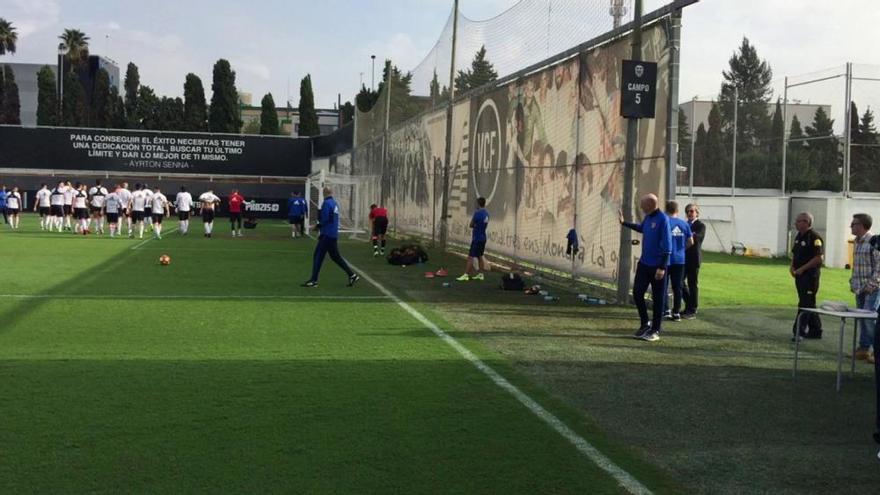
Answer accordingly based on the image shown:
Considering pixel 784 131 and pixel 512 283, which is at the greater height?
pixel 784 131

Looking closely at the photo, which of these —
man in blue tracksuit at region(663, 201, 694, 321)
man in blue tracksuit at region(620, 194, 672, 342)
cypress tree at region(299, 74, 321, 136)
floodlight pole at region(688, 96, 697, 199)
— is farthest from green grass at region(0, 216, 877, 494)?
cypress tree at region(299, 74, 321, 136)

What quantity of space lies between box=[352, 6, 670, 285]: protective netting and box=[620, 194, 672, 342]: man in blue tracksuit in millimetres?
2741

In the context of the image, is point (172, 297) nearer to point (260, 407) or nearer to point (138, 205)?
point (260, 407)

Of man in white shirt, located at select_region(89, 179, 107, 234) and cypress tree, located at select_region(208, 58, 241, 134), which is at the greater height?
cypress tree, located at select_region(208, 58, 241, 134)

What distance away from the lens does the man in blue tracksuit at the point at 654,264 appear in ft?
37.0

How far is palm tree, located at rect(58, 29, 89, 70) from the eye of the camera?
10494 centimetres

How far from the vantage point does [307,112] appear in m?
78.9

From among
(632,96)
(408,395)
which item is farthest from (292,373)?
(632,96)

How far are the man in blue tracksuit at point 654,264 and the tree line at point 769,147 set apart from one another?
21190 millimetres

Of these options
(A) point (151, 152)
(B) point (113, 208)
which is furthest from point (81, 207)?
(A) point (151, 152)

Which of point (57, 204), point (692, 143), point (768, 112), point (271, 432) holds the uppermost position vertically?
point (768, 112)

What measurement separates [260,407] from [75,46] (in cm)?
10883

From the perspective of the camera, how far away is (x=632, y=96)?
14133 millimetres

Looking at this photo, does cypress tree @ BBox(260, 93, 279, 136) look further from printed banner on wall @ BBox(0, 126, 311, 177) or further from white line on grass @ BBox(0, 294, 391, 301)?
white line on grass @ BBox(0, 294, 391, 301)
